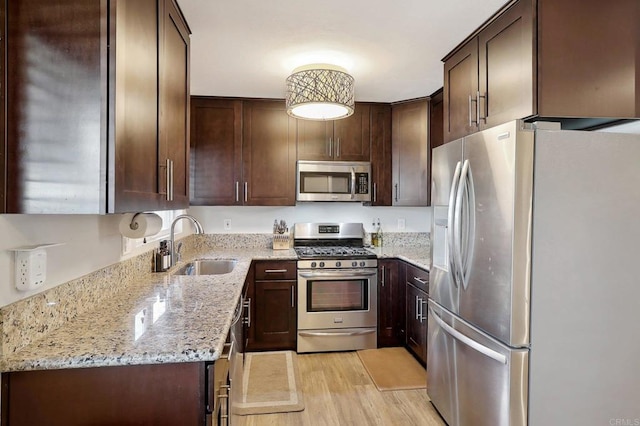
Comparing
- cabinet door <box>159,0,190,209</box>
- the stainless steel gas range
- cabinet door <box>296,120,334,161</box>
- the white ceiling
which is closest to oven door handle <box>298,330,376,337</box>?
the stainless steel gas range

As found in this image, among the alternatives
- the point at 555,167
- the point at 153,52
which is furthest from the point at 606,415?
the point at 153,52

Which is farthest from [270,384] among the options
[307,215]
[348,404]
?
[307,215]

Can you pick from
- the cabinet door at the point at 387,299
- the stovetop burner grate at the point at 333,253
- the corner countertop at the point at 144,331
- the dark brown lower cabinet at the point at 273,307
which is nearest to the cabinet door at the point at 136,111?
the corner countertop at the point at 144,331

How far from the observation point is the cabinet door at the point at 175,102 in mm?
1511

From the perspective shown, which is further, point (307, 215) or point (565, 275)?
point (307, 215)

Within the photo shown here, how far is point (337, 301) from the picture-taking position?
3141 millimetres

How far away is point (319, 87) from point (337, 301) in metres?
1.82

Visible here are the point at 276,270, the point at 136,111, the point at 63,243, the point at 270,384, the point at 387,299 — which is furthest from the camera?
the point at 387,299

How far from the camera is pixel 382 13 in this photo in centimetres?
181

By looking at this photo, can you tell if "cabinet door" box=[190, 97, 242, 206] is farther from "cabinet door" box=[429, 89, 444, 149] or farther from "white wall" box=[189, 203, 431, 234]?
"cabinet door" box=[429, 89, 444, 149]

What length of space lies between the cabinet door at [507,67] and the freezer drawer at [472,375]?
110cm

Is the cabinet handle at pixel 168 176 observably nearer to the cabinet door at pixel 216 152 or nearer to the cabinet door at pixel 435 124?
the cabinet door at pixel 216 152

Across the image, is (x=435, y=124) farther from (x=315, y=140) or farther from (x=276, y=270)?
(x=276, y=270)

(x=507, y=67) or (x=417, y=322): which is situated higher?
(x=507, y=67)
